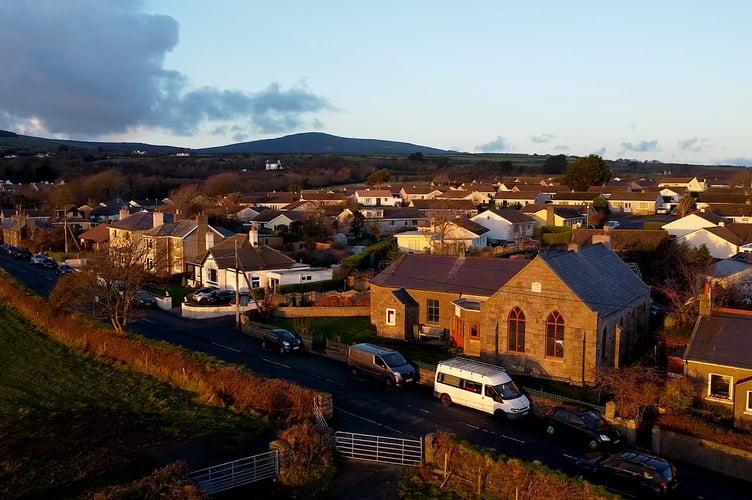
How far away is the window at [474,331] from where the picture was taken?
33750 millimetres

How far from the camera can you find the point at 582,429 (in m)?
22.7

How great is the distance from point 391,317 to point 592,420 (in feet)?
54.1

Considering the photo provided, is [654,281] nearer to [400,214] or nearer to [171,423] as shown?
[171,423]

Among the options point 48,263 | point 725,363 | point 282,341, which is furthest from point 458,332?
point 48,263

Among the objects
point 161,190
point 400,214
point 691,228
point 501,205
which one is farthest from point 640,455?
point 161,190

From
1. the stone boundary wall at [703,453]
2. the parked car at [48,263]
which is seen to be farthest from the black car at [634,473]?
the parked car at [48,263]

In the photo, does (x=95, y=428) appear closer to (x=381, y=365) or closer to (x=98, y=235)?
(x=381, y=365)

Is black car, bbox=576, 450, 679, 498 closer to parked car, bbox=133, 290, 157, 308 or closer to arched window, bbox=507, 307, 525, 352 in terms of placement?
arched window, bbox=507, 307, 525, 352

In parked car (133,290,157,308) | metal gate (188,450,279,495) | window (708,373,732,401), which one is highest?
window (708,373,732,401)

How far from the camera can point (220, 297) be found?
47.5 m

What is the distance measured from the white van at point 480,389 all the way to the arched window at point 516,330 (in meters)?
4.17

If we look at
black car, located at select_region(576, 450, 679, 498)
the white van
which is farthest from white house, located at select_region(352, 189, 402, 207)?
black car, located at select_region(576, 450, 679, 498)

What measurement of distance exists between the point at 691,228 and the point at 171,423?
6086 centimetres

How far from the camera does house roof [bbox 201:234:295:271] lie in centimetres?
5066
